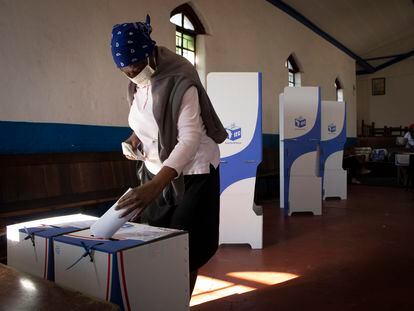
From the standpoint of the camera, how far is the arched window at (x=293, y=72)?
28.7 ft

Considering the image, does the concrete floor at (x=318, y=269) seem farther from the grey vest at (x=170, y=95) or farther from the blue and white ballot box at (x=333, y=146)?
the blue and white ballot box at (x=333, y=146)

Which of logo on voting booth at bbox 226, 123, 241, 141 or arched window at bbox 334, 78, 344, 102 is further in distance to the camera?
arched window at bbox 334, 78, 344, 102

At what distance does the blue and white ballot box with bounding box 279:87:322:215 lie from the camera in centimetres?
546

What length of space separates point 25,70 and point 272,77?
497cm

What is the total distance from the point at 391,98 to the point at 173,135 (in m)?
15.3

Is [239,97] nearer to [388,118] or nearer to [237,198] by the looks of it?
[237,198]

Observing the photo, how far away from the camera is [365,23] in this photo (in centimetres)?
1066

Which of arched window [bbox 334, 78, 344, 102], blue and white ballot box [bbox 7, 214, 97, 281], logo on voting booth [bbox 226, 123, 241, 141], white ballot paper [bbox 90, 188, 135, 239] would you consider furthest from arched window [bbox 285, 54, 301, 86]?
white ballot paper [bbox 90, 188, 135, 239]

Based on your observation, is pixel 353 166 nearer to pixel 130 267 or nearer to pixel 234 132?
pixel 234 132

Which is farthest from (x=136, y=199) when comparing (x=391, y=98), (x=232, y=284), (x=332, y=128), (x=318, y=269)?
(x=391, y=98)

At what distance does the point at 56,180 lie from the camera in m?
3.76

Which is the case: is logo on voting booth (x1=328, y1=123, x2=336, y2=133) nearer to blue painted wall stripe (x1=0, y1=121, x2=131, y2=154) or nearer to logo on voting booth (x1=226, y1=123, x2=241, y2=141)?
logo on voting booth (x1=226, y1=123, x2=241, y2=141)

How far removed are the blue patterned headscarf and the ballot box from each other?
0.55m

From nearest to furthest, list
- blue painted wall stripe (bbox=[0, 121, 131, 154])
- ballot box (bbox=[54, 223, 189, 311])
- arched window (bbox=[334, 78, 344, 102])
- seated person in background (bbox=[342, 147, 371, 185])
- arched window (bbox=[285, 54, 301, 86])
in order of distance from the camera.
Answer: ballot box (bbox=[54, 223, 189, 311]), blue painted wall stripe (bbox=[0, 121, 131, 154]), arched window (bbox=[285, 54, 301, 86]), seated person in background (bbox=[342, 147, 371, 185]), arched window (bbox=[334, 78, 344, 102])
